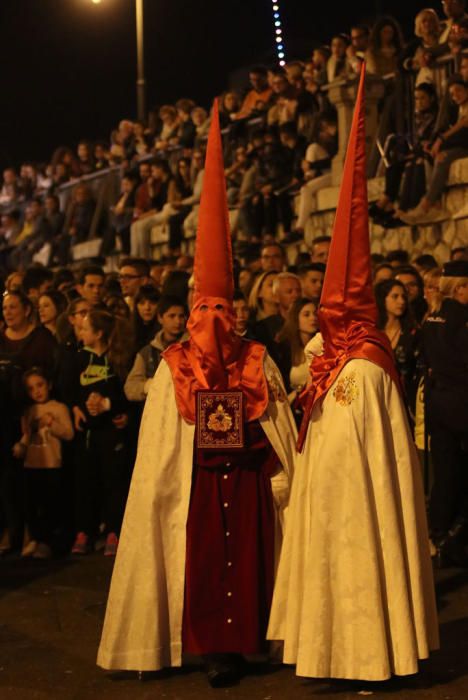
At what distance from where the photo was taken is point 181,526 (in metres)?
6.58

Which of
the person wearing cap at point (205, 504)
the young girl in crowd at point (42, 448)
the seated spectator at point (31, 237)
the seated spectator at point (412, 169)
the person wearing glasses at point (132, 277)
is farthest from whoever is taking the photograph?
the seated spectator at point (31, 237)

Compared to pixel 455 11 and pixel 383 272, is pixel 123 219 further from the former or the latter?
pixel 383 272

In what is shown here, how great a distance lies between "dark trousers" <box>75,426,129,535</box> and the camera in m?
10.0

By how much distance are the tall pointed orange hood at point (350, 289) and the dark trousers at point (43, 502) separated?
4.06 m

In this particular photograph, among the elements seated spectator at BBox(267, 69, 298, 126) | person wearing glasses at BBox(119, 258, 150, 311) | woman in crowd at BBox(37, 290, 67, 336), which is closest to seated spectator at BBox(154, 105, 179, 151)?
seated spectator at BBox(267, 69, 298, 126)

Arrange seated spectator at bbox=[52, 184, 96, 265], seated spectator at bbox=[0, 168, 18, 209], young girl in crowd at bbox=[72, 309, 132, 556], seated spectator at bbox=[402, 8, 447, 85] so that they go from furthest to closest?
seated spectator at bbox=[0, 168, 18, 209] → seated spectator at bbox=[52, 184, 96, 265] → seated spectator at bbox=[402, 8, 447, 85] → young girl in crowd at bbox=[72, 309, 132, 556]

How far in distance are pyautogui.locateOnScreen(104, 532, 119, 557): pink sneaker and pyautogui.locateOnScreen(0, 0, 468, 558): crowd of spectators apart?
1cm

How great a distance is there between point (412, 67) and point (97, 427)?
7.56 m

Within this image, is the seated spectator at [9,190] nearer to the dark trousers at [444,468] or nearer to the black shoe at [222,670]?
the dark trousers at [444,468]

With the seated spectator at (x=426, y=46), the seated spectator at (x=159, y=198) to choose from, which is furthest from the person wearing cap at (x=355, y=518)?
the seated spectator at (x=159, y=198)

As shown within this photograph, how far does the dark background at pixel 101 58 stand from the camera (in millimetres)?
28594

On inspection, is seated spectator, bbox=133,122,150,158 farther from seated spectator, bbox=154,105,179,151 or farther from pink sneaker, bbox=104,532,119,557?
pink sneaker, bbox=104,532,119,557

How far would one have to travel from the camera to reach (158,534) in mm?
6555

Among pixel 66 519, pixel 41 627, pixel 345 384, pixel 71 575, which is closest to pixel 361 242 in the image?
pixel 345 384
